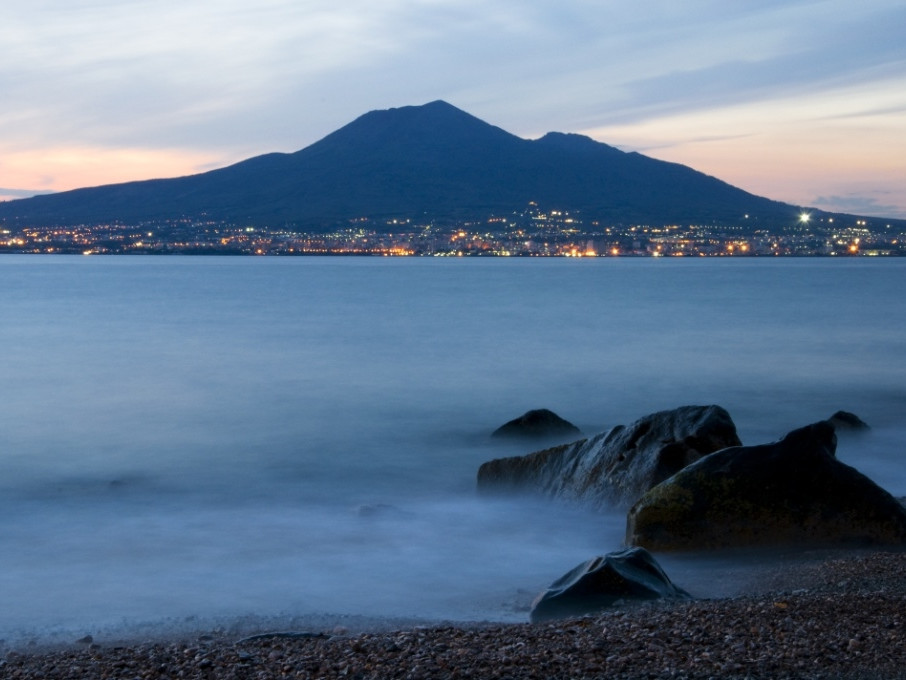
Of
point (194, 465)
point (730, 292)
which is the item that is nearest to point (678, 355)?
point (194, 465)

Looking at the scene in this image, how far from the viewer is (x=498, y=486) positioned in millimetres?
10688

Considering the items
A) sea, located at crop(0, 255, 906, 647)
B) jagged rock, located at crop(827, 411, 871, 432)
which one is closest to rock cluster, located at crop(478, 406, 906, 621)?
sea, located at crop(0, 255, 906, 647)

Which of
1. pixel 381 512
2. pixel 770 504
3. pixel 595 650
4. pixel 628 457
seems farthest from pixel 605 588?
pixel 381 512

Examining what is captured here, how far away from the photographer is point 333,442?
14742 mm

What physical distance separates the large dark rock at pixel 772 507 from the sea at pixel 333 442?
1.40 ft

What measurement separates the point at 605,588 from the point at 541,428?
22.1ft

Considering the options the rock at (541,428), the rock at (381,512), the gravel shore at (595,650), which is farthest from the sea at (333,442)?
the gravel shore at (595,650)

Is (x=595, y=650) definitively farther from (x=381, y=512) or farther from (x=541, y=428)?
(x=541, y=428)

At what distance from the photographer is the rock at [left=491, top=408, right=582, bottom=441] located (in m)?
13.2

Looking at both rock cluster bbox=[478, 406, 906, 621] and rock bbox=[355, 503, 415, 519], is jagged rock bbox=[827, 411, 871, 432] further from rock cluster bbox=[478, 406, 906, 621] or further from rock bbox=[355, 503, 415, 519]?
rock bbox=[355, 503, 415, 519]

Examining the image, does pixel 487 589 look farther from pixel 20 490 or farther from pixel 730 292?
pixel 730 292

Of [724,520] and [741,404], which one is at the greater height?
[724,520]

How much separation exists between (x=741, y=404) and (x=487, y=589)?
11586mm

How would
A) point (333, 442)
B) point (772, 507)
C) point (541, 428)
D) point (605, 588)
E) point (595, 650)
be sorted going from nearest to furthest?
point (595, 650), point (605, 588), point (772, 507), point (541, 428), point (333, 442)
